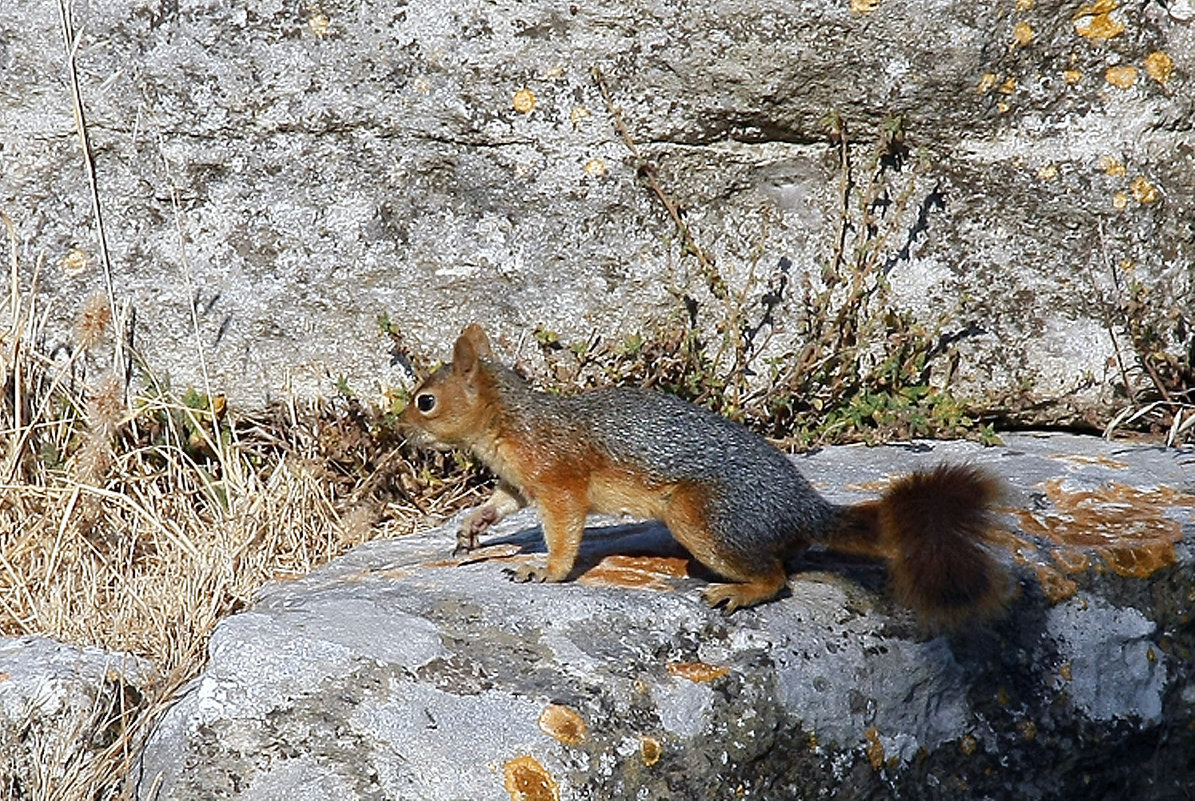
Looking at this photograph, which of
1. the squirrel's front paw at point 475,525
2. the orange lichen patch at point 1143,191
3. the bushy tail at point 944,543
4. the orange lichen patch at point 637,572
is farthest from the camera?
the orange lichen patch at point 1143,191

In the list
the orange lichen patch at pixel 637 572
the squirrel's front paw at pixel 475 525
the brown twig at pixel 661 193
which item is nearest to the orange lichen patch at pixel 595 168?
the brown twig at pixel 661 193

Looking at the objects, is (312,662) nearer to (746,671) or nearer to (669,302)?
(746,671)

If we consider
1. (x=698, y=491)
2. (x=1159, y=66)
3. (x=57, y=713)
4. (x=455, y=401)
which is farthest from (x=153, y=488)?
(x=1159, y=66)

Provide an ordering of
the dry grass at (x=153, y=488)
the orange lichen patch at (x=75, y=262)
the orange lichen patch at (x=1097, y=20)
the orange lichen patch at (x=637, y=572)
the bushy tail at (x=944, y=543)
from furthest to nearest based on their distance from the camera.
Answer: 1. the orange lichen patch at (x=75, y=262)
2. the orange lichen patch at (x=1097, y=20)
3. the dry grass at (x=153, y=488)
4. the orange lichen patch at (x=637, y=572)
5. the bushy tail at (x=944, y=543)

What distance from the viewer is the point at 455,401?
4.40m

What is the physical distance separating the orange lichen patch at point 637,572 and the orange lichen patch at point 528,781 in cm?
78

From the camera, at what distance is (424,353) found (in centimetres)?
580

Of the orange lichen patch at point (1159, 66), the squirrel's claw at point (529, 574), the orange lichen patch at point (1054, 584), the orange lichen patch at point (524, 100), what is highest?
the orange lichen patch at point (1159, 66)

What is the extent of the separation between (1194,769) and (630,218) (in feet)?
8.65

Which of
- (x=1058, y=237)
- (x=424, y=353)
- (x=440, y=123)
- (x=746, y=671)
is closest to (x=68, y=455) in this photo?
(x=424, y=353)

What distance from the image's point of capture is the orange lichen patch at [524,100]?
18.4 ft

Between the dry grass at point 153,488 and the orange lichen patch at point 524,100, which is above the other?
the orange lichen patch at point 524,100

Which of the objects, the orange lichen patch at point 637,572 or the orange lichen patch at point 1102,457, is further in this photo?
the orange lichen patch at point 1102,457

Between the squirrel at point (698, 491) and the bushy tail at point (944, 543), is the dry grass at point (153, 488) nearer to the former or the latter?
the squirrel at point (698, 491)
